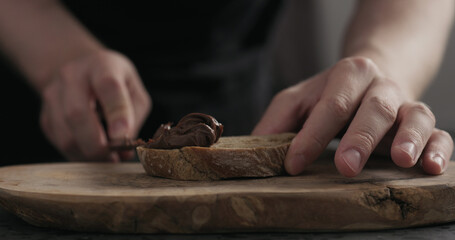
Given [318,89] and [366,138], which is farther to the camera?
[318,89]

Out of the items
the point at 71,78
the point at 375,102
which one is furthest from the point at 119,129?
the point at 375,102

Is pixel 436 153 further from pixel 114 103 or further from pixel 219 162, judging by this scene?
pixel 114 103

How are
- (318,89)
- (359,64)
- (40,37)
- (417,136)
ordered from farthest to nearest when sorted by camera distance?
(40,37) < (318,89) < (359,64) < (417,136)

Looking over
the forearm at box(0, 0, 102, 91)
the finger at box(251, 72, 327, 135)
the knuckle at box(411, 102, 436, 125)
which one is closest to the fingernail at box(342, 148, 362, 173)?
A: the knuckle at box(411, 102, 436, 125)

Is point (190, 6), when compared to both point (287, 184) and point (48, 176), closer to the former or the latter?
point (48, 176)

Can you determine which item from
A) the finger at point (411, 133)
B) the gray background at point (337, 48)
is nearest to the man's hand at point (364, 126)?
the finger at point (411, 133)

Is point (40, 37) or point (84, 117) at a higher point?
point (40, 37)

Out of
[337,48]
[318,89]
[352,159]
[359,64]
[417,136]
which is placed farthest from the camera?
[337,48]

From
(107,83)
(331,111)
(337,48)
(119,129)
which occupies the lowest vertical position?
(337,48)

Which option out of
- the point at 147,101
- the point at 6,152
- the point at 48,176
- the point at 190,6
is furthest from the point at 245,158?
the point at 6,152
